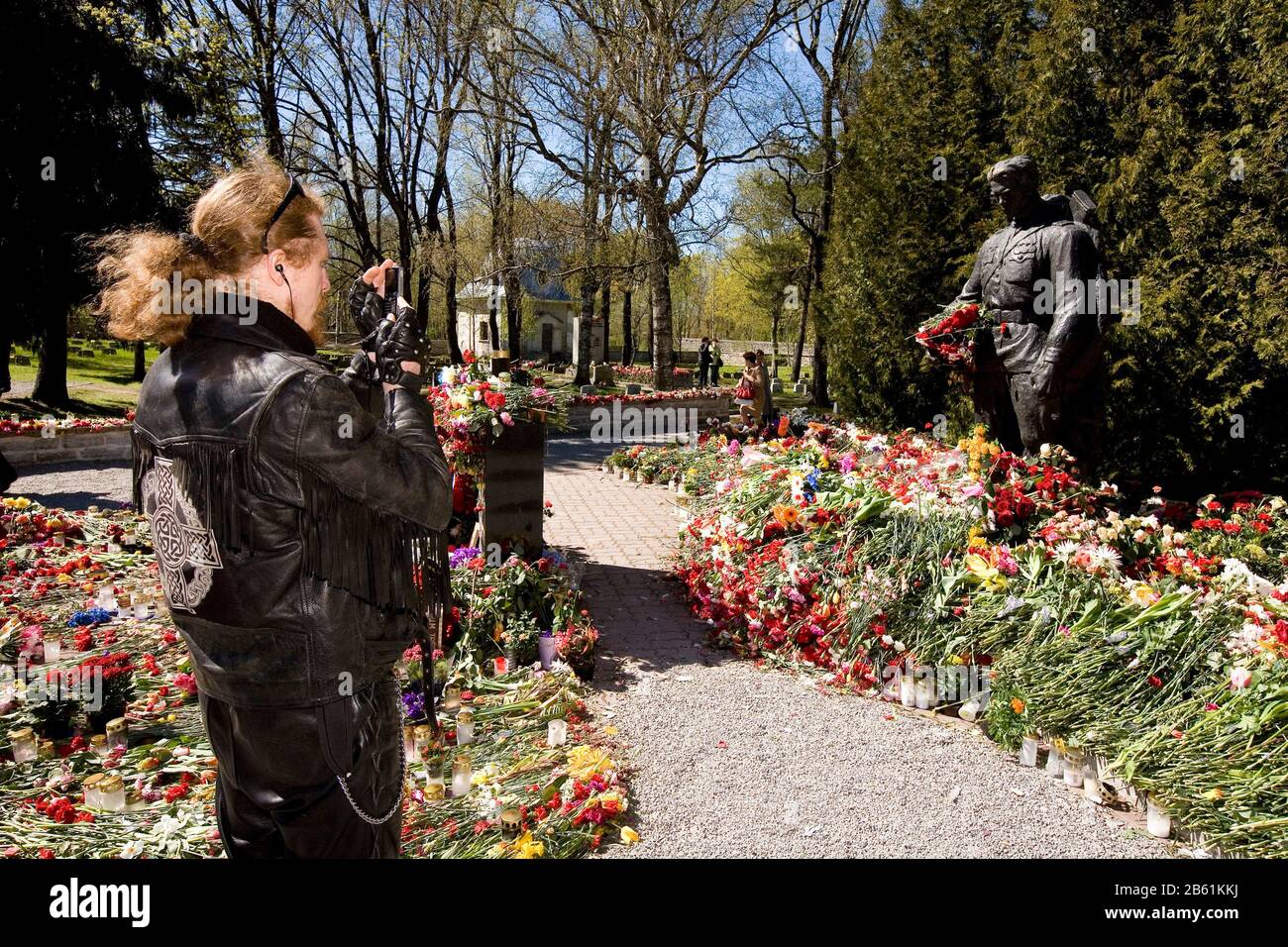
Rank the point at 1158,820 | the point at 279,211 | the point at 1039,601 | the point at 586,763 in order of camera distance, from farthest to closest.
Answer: the point at 1039,601
the point at 586,763
the point at 1158,820
the point at 279,211

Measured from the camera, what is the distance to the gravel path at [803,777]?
3529mm

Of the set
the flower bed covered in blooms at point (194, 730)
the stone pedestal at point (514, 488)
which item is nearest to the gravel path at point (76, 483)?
the flower bed covered in blooms at point (194, 730)

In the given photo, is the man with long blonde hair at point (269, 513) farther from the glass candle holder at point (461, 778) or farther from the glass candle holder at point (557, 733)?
the glass candle holder at point (557, 733)

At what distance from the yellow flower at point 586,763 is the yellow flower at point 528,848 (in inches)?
17.7

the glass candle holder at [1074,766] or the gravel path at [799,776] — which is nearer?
the gravel path at [799,776]

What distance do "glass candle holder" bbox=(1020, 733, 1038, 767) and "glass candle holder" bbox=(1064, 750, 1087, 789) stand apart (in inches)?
8.3

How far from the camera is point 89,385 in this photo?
895 inches

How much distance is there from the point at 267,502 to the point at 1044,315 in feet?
19.6

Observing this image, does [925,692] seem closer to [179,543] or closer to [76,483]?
[179,543]

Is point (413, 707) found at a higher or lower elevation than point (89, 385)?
lower

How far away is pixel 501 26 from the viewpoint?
1805cm

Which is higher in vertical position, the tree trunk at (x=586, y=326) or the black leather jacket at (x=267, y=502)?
the tree trunk at (x=586, y=326)

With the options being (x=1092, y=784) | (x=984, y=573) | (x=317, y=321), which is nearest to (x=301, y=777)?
(x=317, y=321)

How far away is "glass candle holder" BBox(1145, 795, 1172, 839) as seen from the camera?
350 centimetres
